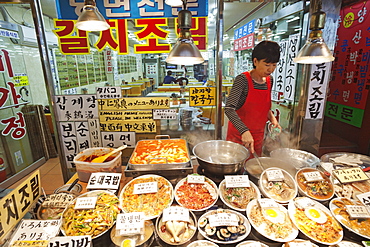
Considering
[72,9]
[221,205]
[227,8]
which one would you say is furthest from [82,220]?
[227,8]

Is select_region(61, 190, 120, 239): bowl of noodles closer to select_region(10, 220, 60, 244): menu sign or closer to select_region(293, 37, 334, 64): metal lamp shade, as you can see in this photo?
select_region(10, 220, 60, 244): menu sign

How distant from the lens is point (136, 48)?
107 inches

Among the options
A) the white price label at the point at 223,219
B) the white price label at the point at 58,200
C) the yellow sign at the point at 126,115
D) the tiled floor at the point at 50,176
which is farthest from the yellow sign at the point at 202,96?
the tiled floor at the point at 50,176

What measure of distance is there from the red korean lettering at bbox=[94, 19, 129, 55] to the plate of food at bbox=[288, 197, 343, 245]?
2623mm

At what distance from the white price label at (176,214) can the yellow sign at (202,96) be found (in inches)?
67.6

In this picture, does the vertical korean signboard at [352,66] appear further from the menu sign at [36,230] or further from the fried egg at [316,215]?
the menu sign at [36,230]

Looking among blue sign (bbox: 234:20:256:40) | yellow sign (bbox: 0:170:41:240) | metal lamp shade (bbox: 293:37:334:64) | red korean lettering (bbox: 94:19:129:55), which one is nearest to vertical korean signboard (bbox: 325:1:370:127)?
blue sign (bbox: 234:20:256:40)

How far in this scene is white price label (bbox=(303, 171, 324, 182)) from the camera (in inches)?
69.9

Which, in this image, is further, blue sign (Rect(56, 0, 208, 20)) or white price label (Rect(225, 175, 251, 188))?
blue sign (Rect(56, 0, 208, 20))

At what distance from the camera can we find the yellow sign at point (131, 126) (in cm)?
305

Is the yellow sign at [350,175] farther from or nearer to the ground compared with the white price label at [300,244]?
farther from the ground

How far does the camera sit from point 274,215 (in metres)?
1.52

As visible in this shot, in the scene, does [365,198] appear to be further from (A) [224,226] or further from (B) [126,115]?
(B) [126,115]

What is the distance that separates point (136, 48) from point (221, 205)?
219cm
